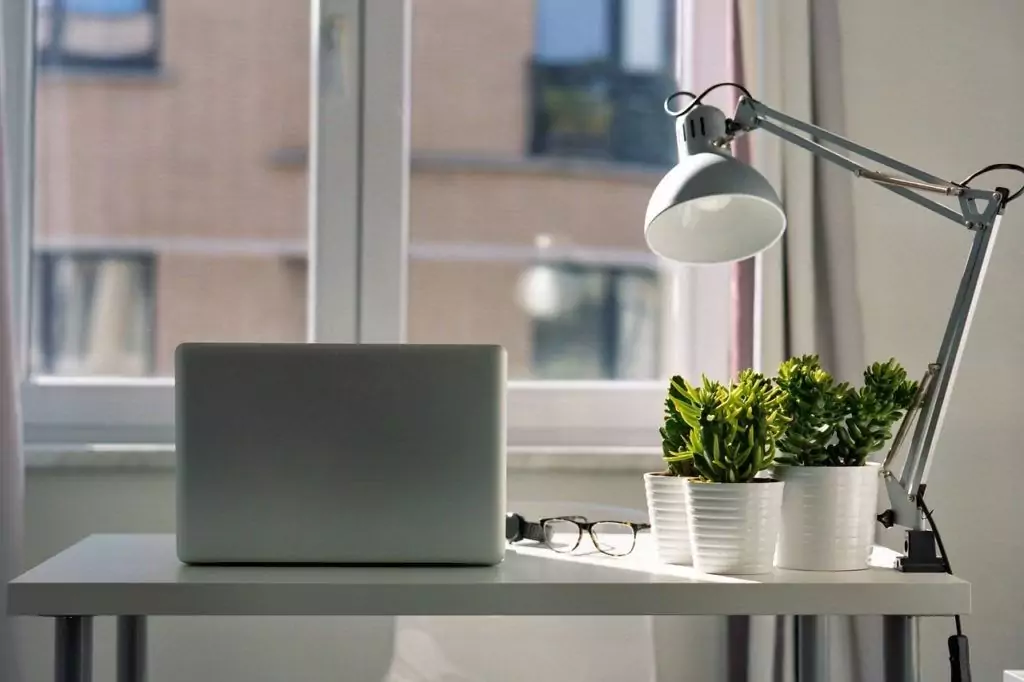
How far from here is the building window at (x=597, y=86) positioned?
2.02m

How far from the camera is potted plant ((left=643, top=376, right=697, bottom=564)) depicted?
112 centimetres

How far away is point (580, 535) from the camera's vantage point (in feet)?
4.09

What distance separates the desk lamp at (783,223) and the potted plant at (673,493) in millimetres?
207

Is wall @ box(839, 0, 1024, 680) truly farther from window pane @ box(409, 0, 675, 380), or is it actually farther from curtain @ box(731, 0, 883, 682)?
window pane @ box(409, 0, 675, 380)

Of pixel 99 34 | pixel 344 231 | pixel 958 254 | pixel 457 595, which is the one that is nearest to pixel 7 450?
pixel 344 231

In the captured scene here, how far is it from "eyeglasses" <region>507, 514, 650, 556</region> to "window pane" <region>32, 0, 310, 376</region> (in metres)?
0.82

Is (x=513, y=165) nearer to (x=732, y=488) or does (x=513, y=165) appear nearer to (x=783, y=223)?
(x=783, y=223)

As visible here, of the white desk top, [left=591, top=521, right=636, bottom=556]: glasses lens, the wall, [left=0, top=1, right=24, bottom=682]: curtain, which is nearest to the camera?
the white desk top

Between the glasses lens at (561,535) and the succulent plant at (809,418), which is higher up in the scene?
the succulent plant at (809,418)

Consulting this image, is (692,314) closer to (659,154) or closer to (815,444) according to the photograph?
(659,154)

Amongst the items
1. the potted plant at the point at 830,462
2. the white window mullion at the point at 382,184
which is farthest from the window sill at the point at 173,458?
the potted plant at the point at 830,462

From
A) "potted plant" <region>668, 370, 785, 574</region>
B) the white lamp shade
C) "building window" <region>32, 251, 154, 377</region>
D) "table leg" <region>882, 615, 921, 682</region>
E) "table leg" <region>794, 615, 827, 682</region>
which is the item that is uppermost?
the white lamp shade

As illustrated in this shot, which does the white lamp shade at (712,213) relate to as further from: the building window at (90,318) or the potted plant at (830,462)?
the building window at (90,318)

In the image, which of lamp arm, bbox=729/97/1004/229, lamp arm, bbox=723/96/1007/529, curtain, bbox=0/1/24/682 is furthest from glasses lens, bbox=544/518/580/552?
curtain, bbox=0/1/24/682
